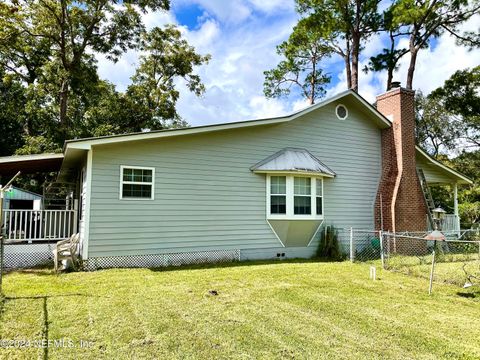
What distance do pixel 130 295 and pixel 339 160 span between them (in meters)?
8.69

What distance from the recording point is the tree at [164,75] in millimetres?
24516

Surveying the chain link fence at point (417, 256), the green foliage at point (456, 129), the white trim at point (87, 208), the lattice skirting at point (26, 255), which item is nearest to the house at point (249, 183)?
the white trim at point (87, 208)

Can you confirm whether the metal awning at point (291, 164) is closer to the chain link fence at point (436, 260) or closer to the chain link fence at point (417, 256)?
the chain link fence at point (417, 256)

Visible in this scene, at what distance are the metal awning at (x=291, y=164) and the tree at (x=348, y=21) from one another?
49.1 feet

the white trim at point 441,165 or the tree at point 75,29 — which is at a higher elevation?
the tree at point 75,29

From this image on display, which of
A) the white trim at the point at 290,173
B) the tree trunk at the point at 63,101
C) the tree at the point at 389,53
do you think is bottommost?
the white trim at the point at 290,173

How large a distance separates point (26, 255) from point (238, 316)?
7.21 meters

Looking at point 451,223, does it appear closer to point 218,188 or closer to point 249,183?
point 249,183

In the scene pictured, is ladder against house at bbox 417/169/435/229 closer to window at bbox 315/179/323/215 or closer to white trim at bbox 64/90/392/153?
white trim at bbox 64/90/392/153

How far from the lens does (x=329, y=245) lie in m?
11.2

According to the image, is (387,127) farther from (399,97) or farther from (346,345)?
(346,345)

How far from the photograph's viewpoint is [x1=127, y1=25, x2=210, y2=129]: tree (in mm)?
24516

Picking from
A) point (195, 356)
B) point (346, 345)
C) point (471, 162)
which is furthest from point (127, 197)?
point (471, 162)

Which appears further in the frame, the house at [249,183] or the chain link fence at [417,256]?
the house at [249,183]
